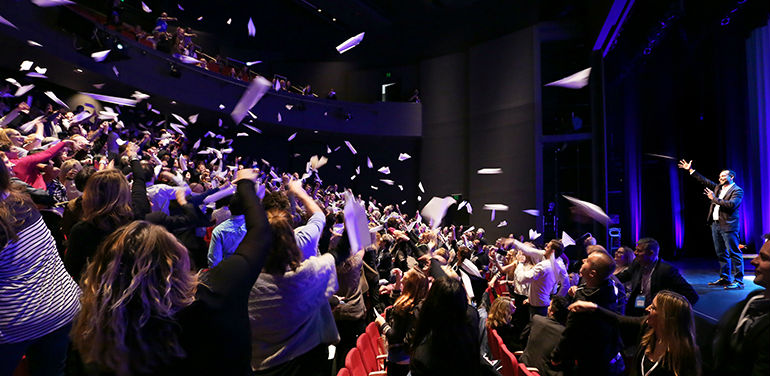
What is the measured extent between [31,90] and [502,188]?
11697mm

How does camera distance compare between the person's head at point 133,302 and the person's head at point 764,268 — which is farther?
the person's head at point 764,268

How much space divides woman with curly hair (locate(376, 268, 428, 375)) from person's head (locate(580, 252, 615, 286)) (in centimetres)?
97

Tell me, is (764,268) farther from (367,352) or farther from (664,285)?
(367,352)

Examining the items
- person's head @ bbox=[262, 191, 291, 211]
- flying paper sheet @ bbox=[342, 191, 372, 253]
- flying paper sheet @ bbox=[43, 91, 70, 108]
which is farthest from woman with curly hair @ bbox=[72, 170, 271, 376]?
flying paper sheet @ bbox=[43, 91, 70, 108]

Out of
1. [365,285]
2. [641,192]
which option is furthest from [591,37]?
[365,285]

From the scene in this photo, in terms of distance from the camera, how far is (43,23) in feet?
27.8

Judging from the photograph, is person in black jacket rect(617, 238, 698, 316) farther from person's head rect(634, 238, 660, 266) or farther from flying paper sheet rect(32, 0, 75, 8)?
flying paper sheet rect(32, 0, 75, 8)

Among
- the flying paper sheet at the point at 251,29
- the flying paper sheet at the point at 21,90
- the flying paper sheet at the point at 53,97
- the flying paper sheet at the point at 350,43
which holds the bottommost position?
the flying paper sheet at the point at 53,97

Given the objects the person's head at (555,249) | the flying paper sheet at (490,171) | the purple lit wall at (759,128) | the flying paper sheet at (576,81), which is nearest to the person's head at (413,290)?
the person's head at (555,249)

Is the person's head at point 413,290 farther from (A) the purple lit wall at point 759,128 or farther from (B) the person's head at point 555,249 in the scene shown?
(A) the purple lit wall at point 759,128

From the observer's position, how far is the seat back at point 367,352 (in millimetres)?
3055

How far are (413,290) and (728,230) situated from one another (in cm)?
430

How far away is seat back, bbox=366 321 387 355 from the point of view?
3633mm

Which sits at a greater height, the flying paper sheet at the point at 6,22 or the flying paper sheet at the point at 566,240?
the flying paper sheet at the point at 6,22
